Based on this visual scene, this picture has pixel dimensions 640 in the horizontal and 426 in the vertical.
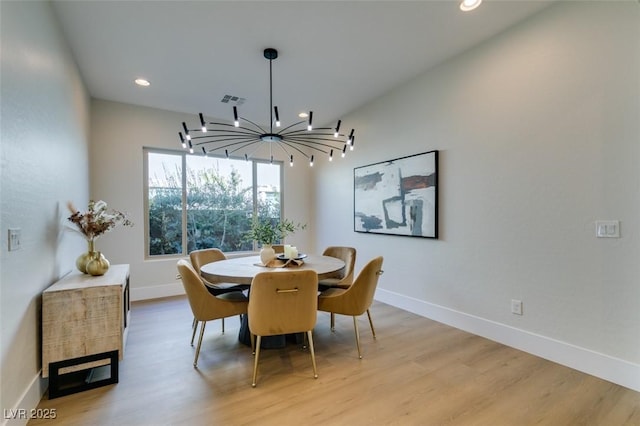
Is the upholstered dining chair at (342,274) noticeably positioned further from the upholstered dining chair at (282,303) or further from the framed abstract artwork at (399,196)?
the framed abstract artwork at (399,196)

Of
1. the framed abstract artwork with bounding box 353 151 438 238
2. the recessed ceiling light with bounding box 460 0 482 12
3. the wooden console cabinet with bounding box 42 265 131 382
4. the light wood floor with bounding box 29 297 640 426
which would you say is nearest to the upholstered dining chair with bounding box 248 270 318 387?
the light wood floor with bounding box 29 297 640 426

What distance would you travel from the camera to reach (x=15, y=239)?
5.54 feet

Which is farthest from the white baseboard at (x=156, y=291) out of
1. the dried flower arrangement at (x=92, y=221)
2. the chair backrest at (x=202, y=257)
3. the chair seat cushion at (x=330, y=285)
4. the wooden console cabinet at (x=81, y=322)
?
the chair seat cushion at (x=330, y=285)

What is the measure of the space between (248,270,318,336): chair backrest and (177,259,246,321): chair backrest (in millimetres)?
410

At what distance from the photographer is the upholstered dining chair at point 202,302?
94.0 inches

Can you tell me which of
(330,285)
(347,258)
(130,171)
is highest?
(130,171)

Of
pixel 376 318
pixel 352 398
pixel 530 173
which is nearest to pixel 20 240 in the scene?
pixel 352 398

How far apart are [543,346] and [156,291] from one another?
488 centimetres

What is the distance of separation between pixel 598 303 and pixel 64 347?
395 cm

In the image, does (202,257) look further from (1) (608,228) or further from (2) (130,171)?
(1) (608,228)

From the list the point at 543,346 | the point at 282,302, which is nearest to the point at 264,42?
the point at 282,302

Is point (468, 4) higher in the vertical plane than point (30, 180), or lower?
higher

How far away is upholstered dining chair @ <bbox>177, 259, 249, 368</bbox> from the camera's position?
239 cm

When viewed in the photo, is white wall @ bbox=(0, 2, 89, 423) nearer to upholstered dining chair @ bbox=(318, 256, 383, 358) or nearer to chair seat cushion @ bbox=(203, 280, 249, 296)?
chair seat cushion @ bbox=(203, 280, 249, 296)
